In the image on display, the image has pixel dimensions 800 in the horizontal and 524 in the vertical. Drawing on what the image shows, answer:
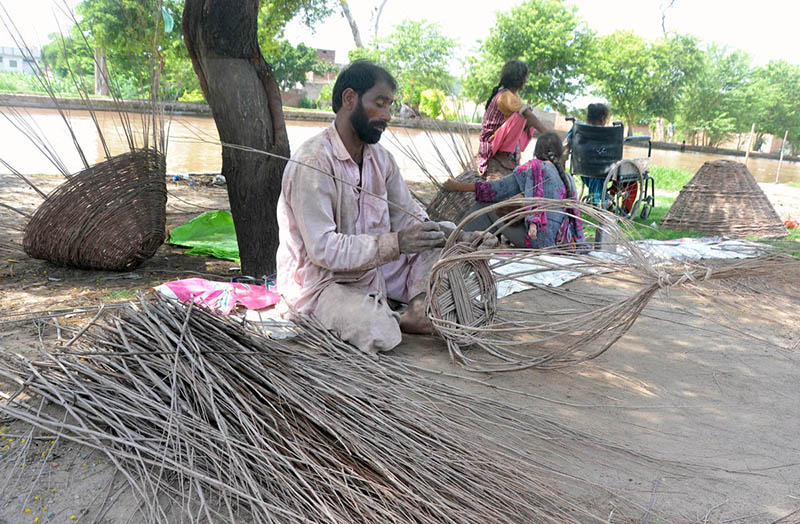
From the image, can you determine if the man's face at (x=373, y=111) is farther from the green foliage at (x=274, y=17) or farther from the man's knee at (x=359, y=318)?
the green foliage at (x=274, y=17)

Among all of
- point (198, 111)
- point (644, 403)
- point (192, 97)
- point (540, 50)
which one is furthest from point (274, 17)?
point (192, 97)

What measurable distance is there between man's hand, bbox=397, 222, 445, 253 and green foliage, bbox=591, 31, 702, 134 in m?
23.4

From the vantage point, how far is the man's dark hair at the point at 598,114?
19.3 feet

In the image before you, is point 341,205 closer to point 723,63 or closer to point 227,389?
point 227,389

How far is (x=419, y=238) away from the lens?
2.37 m

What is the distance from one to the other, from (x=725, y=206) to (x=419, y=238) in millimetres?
4333

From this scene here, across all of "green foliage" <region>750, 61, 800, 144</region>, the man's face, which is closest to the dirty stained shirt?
the man's face

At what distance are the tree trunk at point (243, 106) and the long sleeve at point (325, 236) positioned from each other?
0.85 metres

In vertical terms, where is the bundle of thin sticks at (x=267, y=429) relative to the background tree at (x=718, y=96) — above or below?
below

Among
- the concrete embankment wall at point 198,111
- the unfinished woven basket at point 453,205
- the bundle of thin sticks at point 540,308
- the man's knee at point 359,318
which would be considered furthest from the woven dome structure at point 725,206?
the man's knee at point 359,318

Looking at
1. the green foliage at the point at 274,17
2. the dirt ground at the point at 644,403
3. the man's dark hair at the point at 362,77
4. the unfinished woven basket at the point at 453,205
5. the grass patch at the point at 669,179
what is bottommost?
the grass patch at the point at 669,179

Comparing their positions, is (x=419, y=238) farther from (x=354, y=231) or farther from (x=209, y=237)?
(x=209, y=237)

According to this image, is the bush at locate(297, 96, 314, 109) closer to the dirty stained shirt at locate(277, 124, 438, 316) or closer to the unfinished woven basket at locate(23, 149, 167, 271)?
the unfinished woven basket at locate(23, 149, 167, 271)

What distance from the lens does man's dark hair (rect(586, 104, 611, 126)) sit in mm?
5879
